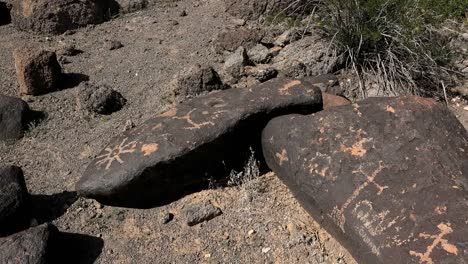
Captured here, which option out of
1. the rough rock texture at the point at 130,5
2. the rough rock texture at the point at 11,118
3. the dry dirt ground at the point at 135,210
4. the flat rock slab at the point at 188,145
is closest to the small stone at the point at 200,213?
the dry dirt ground at the point at 135,210

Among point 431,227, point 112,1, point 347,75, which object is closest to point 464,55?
point 347,75

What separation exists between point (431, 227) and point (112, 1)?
4.37 metres

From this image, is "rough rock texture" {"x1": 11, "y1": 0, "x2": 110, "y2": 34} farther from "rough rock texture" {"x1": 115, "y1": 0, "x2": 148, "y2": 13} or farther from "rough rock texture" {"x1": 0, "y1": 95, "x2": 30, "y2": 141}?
"rough rock texture" {"x1": 0, "y1": 95, "x2": 30, "y2": 141}

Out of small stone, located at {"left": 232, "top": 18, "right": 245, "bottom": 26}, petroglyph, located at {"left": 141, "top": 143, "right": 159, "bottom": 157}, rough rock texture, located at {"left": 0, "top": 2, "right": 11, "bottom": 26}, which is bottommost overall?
small stone, located at {"left": 232, "top": 18, "right": 245, "bottom": 26}

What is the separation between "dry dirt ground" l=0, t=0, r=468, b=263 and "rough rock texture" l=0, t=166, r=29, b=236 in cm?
17

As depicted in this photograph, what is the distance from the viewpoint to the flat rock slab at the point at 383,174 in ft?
8.45

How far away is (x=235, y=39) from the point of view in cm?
484

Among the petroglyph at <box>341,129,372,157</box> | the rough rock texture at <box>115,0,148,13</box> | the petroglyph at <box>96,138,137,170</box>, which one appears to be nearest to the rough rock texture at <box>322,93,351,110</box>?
the petroglyph at <box>341,129,372,157</box>

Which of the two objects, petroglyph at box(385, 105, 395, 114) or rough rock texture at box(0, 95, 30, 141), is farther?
rough rock texture at box(0, 95, 30, 141)

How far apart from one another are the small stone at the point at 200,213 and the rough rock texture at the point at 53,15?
3030mm

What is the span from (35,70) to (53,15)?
47.9 inches

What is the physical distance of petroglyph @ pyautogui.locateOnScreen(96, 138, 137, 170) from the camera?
333cm

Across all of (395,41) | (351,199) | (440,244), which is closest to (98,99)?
(351,199)

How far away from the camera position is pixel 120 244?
10.6ft
